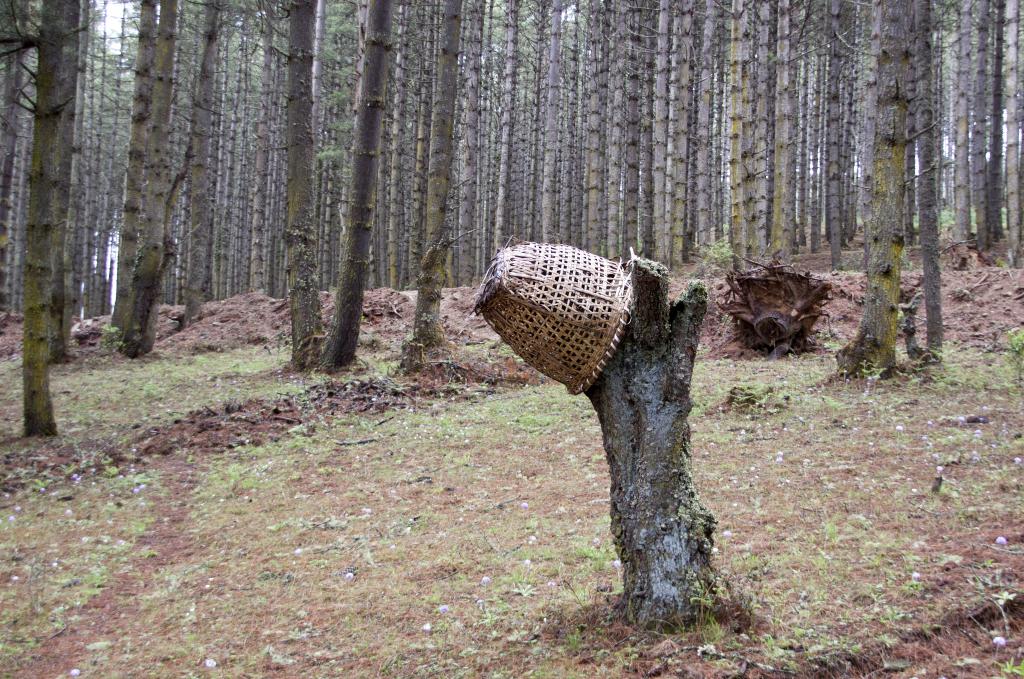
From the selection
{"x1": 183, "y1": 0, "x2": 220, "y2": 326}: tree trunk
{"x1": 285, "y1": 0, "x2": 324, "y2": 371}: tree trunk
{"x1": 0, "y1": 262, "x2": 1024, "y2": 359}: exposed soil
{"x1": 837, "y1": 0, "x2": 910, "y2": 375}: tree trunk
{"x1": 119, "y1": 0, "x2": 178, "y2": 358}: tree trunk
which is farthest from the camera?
{"x1": 183, "y1": 0, "x2": 220, "y2": 326}: tree trunk

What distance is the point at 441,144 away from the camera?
1074cm

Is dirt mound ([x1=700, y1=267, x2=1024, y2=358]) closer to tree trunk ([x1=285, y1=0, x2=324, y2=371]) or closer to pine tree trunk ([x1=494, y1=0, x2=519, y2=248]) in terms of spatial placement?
tree trunk ([x1=285, y1=0, x2=324, y2=371])

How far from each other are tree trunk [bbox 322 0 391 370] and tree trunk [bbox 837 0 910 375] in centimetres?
652

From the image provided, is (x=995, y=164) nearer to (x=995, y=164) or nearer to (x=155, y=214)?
(x=995, y=164)

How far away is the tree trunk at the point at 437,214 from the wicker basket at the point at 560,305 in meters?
7.47

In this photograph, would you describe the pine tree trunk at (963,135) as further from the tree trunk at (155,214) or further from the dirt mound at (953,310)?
the tree trunk at (155,214)

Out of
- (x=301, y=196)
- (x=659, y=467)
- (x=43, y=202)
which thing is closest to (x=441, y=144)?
(x=301, y=196)

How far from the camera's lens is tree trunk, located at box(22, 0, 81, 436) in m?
7.07

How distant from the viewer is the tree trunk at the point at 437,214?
1049cm

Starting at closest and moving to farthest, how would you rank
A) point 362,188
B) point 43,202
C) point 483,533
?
point 483,533, point 43,202, point 362,188

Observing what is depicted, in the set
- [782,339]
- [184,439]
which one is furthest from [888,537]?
[782,339]

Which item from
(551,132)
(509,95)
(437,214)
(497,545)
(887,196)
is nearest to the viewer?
(497,545)

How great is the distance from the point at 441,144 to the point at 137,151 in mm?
6408

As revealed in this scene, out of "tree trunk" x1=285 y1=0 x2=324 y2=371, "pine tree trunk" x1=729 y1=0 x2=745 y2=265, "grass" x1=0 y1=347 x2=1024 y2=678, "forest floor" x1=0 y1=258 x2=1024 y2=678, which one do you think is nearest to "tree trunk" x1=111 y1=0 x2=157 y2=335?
"tree trunk" x1=285 y1=0 x2=324 y2=371
